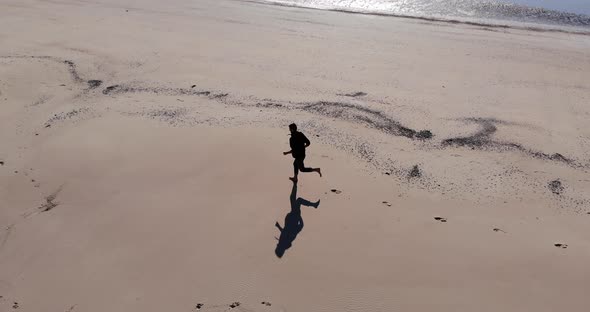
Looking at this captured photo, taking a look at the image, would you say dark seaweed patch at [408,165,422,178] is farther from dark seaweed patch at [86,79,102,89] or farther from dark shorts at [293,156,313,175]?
dark seaweed patch at [86,79,102,89]

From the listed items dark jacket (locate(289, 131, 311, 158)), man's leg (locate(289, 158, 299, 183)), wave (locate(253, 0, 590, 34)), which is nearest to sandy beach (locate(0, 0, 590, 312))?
man's leg (locate(289, 158, 299, 183))

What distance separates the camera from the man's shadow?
7.07 meters

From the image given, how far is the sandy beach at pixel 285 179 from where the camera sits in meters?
6.44

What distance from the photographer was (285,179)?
8.59 m

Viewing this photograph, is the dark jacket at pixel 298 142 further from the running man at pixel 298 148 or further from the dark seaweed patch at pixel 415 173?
the dark seaweed patch at pixel 415 173

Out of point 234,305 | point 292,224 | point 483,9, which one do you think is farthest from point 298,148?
point 483,9

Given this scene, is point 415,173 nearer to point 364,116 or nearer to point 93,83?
point 364,116

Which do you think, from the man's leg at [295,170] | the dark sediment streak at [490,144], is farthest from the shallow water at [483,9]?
the man's leg at [295,170]

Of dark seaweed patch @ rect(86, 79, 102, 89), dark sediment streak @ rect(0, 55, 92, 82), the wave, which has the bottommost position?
dark seaweed patch @ rect(86, 79, 102, 89)

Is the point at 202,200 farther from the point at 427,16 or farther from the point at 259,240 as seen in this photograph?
the point at 427,16

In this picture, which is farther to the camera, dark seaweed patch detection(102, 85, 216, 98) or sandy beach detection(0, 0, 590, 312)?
dark seaweed patch detection(102, 85, 216, 98)

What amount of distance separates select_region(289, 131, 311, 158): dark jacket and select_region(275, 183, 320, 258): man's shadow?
697mm

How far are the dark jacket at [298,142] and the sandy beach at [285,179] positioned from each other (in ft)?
2.28

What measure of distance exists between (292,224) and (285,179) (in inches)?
50.3
